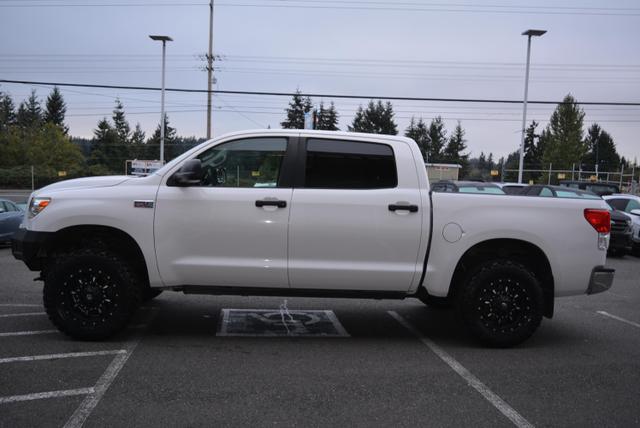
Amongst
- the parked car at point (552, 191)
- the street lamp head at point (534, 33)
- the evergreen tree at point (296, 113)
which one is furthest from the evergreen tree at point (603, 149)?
the parked car at point (552, 191)

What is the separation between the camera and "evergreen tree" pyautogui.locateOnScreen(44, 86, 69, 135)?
89.7 metres

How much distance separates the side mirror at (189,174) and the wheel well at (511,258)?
2776 mm

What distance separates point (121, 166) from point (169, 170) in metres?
78.3

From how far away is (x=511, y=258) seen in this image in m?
5.68

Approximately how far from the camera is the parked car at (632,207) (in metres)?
15.0

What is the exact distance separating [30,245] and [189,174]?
5.68ft

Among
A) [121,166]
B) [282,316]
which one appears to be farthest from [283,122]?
[282,316]

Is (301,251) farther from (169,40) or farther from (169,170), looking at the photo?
(169,40)

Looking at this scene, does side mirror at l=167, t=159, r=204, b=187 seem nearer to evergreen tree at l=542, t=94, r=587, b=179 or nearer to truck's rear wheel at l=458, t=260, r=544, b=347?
truck's rear wheel at l=458, t=260, r=544, b=347

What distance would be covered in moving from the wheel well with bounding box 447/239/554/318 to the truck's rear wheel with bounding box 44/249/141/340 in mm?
3321

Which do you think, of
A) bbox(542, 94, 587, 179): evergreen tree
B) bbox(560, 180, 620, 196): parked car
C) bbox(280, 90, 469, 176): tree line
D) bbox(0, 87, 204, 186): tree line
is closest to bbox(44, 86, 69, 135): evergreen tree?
bbox(0, 87, 204, 186): tree line

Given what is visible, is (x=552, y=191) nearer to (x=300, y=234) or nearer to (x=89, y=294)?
(x=300, y=234)

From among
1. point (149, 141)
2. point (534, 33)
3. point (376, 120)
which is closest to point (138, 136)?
point (149, 141)

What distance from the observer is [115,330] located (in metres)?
5.30
